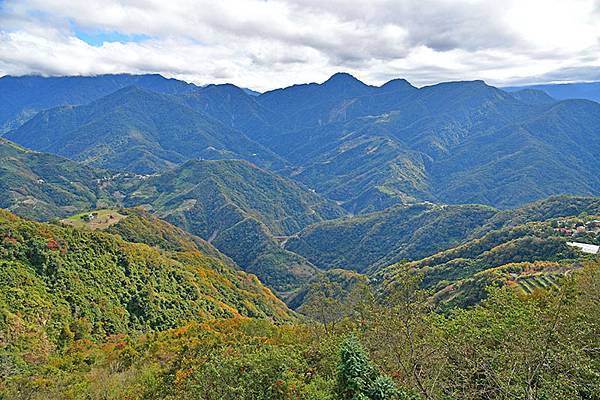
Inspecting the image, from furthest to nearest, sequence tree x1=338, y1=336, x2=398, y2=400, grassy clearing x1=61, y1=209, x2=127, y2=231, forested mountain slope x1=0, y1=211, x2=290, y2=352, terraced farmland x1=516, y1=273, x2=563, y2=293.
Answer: grassy clearing x1=61, y1=209, x2=127, y2=231 < terraced farmland x1=516, y1=273, x2=563, y2=293 < forested mountain slope x1=0, y1=211, x2=290, y2=352 < tree x1=338, y1=336, x2=398, y2=400

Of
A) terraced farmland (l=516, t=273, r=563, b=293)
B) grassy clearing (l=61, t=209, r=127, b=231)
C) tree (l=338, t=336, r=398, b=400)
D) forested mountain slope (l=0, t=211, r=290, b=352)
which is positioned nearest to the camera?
tree (l=338, t=336, r=398, b=400)

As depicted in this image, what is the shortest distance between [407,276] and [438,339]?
6.86 m

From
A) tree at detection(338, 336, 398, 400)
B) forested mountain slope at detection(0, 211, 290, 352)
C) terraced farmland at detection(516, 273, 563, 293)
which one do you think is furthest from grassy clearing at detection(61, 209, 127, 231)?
tree at detection(338, 336, 398, 400)

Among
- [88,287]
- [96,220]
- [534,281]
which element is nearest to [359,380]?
[88,287]

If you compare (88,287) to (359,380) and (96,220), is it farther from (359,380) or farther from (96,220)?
(96,220)

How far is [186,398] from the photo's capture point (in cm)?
3381

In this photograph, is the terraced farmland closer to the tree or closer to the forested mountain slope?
the forested mountain slope

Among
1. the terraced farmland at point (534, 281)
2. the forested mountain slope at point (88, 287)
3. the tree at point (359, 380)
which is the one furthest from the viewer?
the terraced farmland at point (534, 281)

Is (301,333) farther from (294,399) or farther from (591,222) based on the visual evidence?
(591,222)

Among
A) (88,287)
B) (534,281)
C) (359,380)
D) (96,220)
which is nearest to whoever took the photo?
(359,380)

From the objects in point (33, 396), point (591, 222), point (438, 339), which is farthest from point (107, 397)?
point (591, 222)

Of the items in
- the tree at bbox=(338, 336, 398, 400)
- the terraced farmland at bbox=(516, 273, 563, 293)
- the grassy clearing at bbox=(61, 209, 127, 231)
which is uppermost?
the tree at bbox=(338, 336, 398, 400)

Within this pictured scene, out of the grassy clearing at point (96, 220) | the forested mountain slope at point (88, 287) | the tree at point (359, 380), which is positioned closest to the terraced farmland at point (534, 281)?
the forested mountain slope at point (88, 287)

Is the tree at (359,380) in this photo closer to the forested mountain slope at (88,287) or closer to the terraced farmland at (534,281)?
the forested mountain slope at (88,287)
